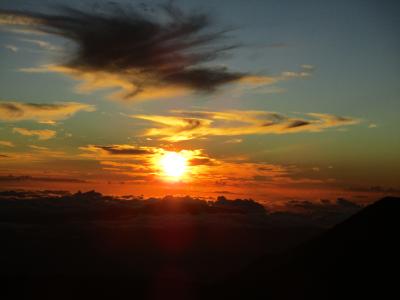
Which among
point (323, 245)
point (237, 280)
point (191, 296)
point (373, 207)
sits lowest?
point (191, 296)

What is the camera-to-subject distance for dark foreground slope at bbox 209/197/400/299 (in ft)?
285

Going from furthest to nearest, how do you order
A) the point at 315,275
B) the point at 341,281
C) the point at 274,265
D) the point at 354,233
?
1. the point at 274,265
2. the point at 354,233
3. the point at 315,275
4. the point at 341,281

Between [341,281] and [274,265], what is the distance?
32105mm

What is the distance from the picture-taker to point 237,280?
126688mm

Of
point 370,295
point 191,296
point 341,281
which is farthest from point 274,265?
point 191,296

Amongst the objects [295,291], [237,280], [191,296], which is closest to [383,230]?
[295,291]

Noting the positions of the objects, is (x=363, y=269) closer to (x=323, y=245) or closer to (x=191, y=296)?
(x=323, y=245)

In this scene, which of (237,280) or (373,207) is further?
(237,280)

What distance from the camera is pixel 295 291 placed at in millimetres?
96000

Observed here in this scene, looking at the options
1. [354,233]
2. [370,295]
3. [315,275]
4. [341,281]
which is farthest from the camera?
[354,233]

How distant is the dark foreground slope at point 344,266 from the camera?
86875 millimetres

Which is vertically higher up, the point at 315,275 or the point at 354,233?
the point at 354,233

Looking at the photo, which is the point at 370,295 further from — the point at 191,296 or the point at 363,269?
the point at 191,296

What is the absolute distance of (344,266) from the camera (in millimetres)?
95625
